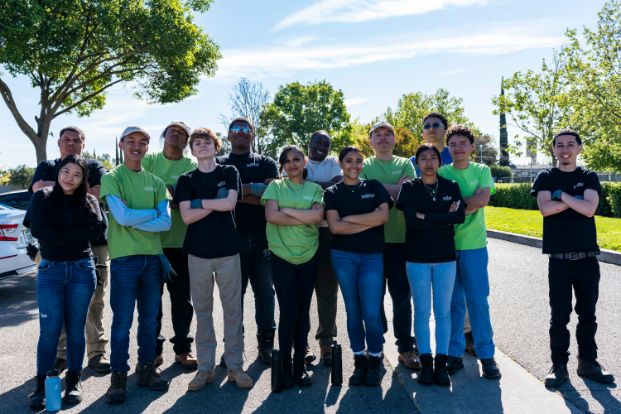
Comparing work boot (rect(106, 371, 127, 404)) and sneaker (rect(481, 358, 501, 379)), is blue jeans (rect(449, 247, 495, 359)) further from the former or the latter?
work boot (rect(106, 371, 127, 404))

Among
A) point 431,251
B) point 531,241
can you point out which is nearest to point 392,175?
point 431,251

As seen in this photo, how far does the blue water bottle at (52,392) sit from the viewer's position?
3.98 metres

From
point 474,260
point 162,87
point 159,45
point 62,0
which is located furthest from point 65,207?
point 162,87

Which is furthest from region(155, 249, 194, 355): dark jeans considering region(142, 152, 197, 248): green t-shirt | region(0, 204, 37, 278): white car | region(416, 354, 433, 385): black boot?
region(0, 204, 37, 278): white car

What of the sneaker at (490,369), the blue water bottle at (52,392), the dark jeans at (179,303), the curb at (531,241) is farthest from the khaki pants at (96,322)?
the curb at (531,241)

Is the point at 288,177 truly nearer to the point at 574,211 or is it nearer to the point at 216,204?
the point at 216,204

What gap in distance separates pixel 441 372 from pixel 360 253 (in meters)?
1.15

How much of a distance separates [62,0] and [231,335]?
40.9ft

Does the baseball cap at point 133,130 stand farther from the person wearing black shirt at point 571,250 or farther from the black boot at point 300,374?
the person wearing black shirt at point 571,250

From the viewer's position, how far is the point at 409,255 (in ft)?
14.7

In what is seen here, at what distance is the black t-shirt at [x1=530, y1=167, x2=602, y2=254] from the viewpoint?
4.39 meters

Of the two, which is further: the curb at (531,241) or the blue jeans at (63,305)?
the curb at (531,241)

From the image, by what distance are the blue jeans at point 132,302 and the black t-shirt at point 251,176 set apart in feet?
3.31

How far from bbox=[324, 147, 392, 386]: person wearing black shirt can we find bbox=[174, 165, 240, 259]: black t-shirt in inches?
33.1
